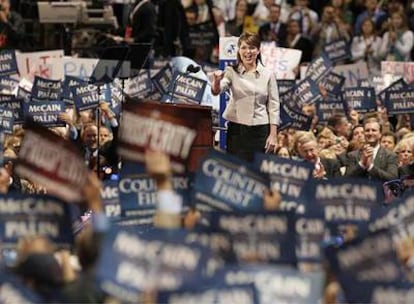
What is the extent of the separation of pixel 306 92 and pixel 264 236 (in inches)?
480

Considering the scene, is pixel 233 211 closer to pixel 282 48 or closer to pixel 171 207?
pixel 171 207

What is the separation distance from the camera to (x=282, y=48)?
2766 cm

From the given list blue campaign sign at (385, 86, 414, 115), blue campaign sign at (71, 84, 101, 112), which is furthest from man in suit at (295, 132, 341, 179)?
blue campaign sign at (385, 86, 414, 115)

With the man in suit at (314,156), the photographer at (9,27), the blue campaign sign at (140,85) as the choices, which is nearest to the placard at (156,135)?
the man in suit at (314,156)

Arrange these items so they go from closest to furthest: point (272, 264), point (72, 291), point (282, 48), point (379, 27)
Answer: point (72, 291) < point (272, 264) < point (282, 48) < point (379, 27)

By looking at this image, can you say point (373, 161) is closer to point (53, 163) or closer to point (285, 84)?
point (285, 84)

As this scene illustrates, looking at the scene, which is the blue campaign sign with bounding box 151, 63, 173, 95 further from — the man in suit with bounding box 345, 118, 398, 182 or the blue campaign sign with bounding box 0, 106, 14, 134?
the man in suit with bounding box 345, 118, 398, 182

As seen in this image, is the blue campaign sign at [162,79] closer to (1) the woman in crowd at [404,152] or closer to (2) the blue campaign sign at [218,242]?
(1) the woman in crowd at [404,152]

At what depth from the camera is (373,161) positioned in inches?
764

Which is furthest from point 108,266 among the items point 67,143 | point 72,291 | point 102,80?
point 102,80

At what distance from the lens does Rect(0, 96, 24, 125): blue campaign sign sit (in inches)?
917

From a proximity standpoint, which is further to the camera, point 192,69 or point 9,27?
point 9,27

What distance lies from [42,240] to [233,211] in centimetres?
154

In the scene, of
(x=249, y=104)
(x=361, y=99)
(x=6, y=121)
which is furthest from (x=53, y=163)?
(x=361, y=99)
